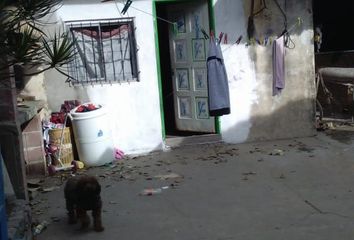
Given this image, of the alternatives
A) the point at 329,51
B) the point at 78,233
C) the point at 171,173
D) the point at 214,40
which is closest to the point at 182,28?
the point at 214,40

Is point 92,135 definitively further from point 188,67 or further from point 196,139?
point 188,67

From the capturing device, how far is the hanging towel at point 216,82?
28.9 feet

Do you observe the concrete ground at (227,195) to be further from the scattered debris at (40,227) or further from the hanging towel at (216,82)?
the hanging towel at (216,82)

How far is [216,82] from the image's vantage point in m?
8.85

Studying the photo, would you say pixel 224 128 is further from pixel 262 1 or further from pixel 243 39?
pixel 262 1

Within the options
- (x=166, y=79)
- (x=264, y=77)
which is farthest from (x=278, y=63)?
(x=166, y=79)

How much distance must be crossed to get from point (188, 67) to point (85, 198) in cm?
478

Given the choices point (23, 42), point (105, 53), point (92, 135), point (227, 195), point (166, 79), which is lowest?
point (227, 195)

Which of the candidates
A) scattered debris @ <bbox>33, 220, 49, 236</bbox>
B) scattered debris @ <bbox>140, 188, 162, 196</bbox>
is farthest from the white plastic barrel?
scattered debris @ <bbox>33, 220, 49, 236</bbox>

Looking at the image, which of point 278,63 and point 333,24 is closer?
point 278,63

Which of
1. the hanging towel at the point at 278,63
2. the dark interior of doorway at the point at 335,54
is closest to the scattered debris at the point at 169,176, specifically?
the hanging towel at the point at 278,63

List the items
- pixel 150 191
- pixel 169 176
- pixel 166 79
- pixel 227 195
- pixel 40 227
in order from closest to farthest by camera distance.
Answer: pixel 40 227
pixel 227 195
pixel 150 191
pixel 169 176
pixel 166 79

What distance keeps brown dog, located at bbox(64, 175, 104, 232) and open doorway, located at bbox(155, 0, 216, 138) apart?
4.31m

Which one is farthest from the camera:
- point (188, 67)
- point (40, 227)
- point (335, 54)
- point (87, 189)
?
point (335, 54)
